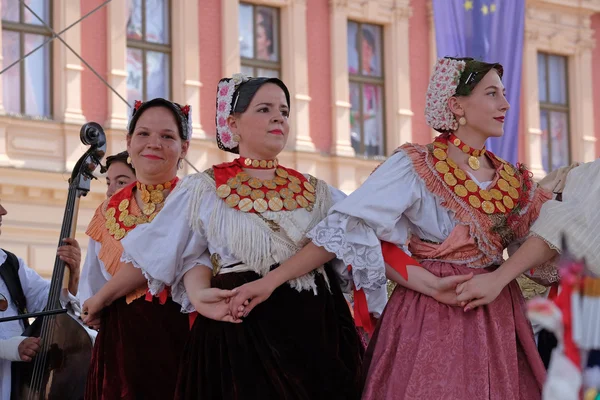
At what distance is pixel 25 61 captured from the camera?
1505 cm

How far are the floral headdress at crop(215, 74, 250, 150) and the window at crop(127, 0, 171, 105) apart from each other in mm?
11813

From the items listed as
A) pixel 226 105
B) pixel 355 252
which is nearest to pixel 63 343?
pixel 226 105

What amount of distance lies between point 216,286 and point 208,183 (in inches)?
12.0

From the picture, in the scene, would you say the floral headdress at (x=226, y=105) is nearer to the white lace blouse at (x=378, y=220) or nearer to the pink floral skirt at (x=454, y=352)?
the white lace blouse at (x=378, y=220)

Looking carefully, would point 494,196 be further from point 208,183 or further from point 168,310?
point 168,310

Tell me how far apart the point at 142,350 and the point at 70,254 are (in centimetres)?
68

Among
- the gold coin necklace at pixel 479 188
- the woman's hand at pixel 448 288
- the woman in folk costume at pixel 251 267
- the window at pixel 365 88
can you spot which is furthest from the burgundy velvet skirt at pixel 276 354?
the window at pixel 365 88

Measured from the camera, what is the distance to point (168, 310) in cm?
417

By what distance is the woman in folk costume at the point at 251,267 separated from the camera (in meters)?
3.62

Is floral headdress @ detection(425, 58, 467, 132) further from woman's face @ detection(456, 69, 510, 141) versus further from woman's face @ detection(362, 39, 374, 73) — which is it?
woman's face @ detection(362, 39, 374, 73)

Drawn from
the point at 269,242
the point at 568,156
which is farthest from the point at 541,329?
the point at 568,156

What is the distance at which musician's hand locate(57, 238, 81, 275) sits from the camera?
467cm

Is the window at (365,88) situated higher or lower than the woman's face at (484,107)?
higher

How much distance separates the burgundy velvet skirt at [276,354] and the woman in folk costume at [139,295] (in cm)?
40
